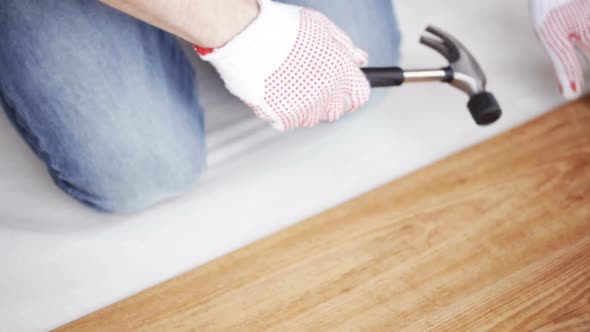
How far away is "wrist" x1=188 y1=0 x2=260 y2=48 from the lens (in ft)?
2.12

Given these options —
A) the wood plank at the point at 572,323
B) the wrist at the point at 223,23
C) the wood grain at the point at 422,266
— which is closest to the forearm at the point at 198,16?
the wrist at the point at 223,23

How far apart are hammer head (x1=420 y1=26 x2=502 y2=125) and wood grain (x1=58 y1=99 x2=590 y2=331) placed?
11 centimetres

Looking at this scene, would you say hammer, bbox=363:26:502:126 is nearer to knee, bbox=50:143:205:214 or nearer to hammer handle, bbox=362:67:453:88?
hammer handle, bbox=362:67:453:88

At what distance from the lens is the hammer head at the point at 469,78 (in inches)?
32.5

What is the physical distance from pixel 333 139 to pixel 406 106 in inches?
6.2

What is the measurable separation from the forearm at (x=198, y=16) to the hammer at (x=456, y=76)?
212 mm

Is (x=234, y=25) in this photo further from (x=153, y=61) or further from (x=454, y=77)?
(x=454, y=77)

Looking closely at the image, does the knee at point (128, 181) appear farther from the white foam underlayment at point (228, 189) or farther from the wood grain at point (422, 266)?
the wood grain at point (422, 266)

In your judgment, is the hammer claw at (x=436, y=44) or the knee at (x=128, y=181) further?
the hammer claw at (x=436, y=44)

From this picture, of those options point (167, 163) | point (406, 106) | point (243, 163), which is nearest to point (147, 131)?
point (167, 163)

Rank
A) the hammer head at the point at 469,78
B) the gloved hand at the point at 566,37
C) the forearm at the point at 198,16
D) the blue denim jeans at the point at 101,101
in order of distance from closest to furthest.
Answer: the forearm at the point at 198,16 < the blue denim jeans at the point at 101,101 < the hammer head at the point at 469,78 < the gloved hand at the point at 566,37

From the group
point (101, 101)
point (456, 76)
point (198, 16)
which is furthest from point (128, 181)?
point (456, 76)

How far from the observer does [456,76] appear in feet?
2.83

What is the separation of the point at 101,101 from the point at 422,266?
1.67ft
